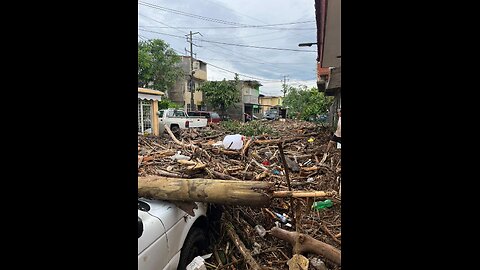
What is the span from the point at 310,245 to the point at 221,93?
26.9 m

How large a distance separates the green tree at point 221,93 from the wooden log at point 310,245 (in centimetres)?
2648

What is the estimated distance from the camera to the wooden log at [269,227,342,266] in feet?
9.37

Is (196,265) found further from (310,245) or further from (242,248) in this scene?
(310,245)

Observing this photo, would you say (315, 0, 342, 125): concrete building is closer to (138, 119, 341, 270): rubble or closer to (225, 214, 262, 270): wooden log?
(138, 119, 341, 270): rubble

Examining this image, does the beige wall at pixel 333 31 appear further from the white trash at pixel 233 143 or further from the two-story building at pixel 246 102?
the two-story building at pixel 246 102

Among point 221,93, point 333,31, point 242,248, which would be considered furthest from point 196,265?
point 221,93

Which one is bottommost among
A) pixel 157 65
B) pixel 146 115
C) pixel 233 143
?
pixel 233 143

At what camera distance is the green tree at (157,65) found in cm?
2356

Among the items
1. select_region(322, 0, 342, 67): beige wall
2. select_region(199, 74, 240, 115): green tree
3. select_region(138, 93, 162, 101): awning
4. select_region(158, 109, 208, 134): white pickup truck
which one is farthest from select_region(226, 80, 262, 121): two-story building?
select_region(322, 0, 342, 67): beige wall

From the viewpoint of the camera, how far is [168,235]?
2479mm

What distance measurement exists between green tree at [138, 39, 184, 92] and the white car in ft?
71.3
